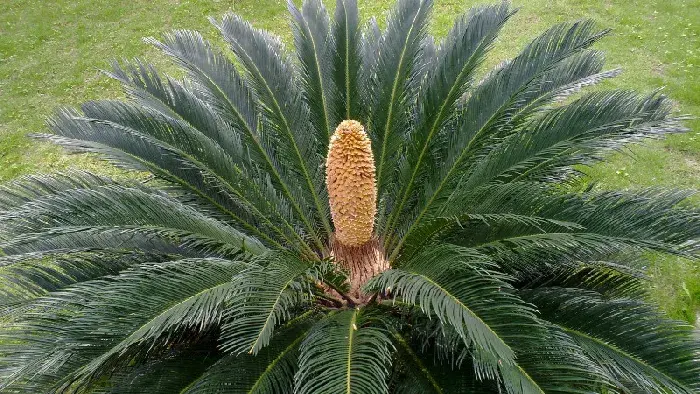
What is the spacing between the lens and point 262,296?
2252mm

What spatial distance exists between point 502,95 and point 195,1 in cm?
743

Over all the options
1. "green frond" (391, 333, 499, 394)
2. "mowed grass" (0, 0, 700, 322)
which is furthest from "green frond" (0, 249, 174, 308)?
"mowed grass" (0, 0, 700, 322)

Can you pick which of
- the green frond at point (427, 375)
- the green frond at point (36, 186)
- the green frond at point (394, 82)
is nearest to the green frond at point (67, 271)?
the green frond at point (36, 186)

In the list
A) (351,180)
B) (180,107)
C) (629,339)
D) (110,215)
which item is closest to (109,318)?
(110,215)

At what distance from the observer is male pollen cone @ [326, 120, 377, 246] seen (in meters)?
2.94

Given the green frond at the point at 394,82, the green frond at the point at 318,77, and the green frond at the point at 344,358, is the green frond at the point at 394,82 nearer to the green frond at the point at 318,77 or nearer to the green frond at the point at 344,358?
the green frond at the point at 318,77

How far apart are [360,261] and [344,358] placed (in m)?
1.02

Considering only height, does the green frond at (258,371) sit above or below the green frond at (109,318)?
below

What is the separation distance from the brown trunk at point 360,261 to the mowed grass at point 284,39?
2.28 metres

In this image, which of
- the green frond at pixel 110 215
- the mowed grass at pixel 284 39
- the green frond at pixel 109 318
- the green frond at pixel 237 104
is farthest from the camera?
the mowed grass at pixel 284 39

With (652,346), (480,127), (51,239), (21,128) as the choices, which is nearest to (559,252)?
(652,346)

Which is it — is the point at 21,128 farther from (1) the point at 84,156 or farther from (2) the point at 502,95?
(2) the point at 502,95

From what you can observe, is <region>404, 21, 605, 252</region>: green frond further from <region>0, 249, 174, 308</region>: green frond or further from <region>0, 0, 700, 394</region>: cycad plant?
<region>0, 249, 174, 308</region>: green frond

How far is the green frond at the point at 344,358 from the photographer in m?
2.18
